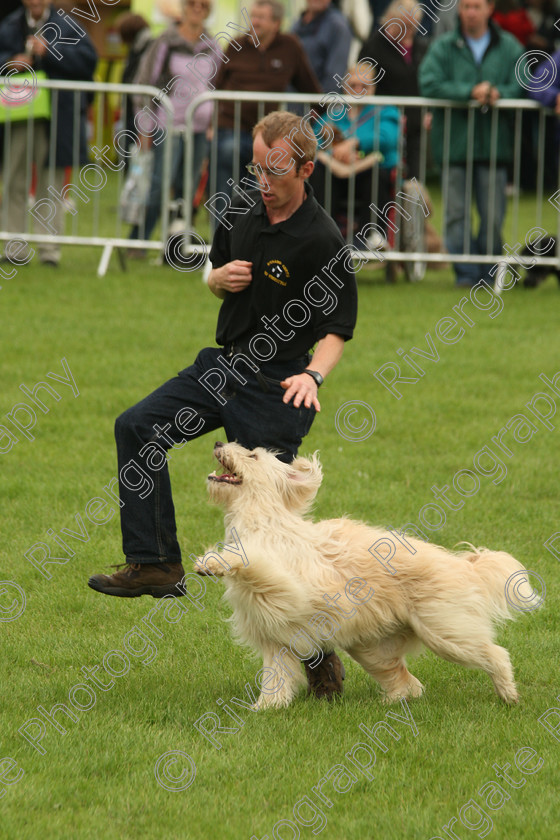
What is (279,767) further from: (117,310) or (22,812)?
(117,310)

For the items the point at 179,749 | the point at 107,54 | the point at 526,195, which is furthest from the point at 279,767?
the point at 107,54

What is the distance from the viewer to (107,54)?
1019 inches

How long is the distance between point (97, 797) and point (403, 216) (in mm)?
10408

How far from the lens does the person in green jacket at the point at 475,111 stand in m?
12.9

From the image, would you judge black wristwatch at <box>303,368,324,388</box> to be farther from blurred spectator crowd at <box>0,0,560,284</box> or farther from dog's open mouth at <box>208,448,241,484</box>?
blurred spectator crowd at <box>0,0,560,284</box>

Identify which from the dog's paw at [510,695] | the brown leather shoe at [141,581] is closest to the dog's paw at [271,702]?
the brown leather shoe at [141,581]

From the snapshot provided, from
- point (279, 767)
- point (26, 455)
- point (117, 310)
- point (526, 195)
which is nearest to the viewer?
point (279, 767)

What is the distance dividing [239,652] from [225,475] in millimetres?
1163

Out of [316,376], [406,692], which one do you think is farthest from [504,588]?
[316,376]

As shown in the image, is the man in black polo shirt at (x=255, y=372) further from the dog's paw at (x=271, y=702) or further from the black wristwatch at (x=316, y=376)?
the dog's paw at (x=271, y=702)

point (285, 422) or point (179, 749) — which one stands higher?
point (285, 422)

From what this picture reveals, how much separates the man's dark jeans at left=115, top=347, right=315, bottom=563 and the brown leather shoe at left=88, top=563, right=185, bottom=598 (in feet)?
0.12

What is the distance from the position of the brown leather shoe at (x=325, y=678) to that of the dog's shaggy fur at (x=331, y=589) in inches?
3.6

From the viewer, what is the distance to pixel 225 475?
4.70m
